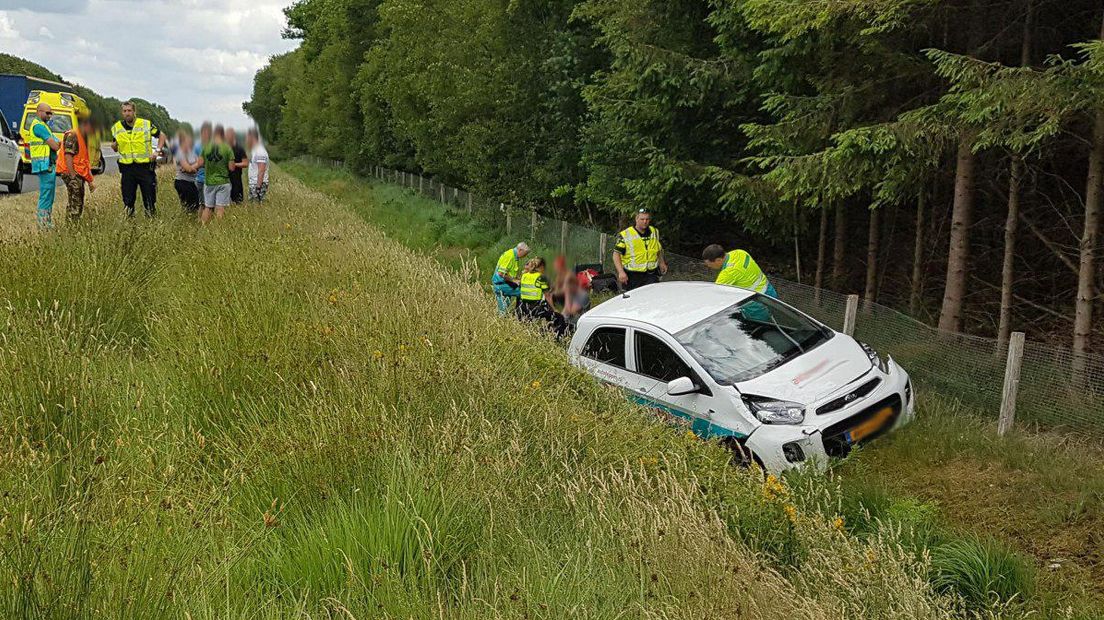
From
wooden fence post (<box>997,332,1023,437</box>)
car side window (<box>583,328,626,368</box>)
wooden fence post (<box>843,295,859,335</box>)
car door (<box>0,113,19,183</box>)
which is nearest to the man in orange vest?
car side window (<box>583,328,626,368</box>)

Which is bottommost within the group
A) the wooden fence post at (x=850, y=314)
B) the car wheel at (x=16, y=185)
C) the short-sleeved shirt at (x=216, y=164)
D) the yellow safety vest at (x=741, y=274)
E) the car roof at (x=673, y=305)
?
the wooden fence post at (x=850, y=314)

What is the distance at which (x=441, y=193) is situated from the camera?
96.8ft

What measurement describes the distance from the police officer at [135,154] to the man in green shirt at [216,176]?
3.02ft

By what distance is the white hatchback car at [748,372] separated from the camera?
693 cm

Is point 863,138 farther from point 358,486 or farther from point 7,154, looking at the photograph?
point 7,154

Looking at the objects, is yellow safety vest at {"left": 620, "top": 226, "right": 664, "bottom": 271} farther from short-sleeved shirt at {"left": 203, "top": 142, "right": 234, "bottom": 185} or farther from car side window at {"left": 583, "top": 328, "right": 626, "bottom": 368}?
short-sleeved shirt at {"left": 203, "top": 142, "right": 234, "bottom": 185}

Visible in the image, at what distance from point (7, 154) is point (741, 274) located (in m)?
18.4

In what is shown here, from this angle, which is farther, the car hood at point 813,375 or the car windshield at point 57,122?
the car windshield at point 57,122

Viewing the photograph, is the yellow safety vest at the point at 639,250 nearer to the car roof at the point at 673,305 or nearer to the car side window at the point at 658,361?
the car roof at the point at 673,305

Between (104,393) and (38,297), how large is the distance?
2153 millimetres

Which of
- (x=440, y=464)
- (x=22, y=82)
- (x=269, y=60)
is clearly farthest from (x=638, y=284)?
(x=269, y=60)

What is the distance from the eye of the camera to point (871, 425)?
282 inches

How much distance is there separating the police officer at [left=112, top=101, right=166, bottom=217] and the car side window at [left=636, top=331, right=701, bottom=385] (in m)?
7.18

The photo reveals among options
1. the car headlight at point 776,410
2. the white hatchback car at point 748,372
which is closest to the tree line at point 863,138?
the white hatchback car at point 748,372
